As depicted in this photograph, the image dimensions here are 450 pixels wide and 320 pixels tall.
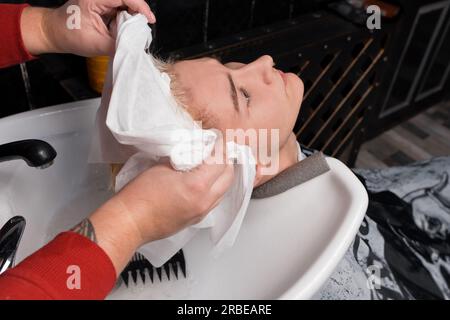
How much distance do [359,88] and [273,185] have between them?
1154 millimetres

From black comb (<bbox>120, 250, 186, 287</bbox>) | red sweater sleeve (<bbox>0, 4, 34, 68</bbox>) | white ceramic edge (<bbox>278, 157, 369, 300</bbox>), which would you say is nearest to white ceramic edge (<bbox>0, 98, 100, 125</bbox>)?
red sweater sleeve (<bbox>0, 4, 34, 68</bbox>)

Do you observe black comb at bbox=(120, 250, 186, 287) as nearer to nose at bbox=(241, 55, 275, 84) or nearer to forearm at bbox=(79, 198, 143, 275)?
forearm at bbox=(79, 198, 143, 275)

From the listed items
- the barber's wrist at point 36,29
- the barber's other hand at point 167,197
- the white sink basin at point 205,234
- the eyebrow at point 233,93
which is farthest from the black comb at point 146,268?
the barber's wrist at point 36,29

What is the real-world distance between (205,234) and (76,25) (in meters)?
0.47

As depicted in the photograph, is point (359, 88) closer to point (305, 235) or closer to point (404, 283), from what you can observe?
point (404, 283)

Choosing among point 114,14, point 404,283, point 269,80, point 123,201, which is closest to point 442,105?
point 404,283

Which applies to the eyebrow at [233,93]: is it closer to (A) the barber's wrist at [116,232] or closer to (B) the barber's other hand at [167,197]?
(B) the barber's other hand at [167,197]

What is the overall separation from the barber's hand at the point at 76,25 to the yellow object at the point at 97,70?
0.94 ft

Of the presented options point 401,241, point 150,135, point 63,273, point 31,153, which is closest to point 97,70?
point 31,153

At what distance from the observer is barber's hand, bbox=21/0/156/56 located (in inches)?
30.3

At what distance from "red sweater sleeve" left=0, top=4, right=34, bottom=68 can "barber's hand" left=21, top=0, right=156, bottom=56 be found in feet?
0.04

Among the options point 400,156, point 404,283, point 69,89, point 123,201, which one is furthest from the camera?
point 400,156

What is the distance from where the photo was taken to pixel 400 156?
221cm

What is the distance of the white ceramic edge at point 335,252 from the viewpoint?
61 centimetres
